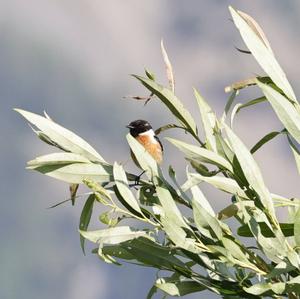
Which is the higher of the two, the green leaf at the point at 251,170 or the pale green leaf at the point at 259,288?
the green leaf at the point at 251,170

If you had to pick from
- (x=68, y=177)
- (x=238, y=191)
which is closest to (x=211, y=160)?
(x=238, y=191)

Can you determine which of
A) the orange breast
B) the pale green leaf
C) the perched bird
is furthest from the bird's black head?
the pale green leaf

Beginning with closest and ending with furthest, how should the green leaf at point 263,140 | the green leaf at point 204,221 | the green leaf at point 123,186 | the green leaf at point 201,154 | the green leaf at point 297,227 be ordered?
the green leaf at point 297,227
the green leaf at point 204,221
the green leaf at point 201,154
the green leaf at point 123,186
the green leaf at point 263,140

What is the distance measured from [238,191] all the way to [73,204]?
0.59 m

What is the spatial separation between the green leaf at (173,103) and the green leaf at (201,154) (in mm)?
328

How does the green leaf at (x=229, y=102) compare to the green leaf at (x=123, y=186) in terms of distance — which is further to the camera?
the green leaf at (x=229, y=102)

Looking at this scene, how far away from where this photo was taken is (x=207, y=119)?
2.82 meters

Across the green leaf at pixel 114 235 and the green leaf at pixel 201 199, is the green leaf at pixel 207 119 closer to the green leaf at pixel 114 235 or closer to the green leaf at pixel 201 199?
the green leaf at pixel 201 199

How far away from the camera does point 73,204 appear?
9.06 ft

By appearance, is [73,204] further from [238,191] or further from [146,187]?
[238,191]

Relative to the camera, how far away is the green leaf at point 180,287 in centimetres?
250

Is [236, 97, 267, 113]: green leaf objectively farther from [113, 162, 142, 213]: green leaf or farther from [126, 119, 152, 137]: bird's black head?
[126, 119, 152, 137]: bird's black head

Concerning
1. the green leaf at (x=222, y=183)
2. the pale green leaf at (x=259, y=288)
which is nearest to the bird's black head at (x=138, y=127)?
the green leaf at (x=222, y=183)

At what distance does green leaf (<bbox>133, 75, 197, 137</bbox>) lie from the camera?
2.86 metres
